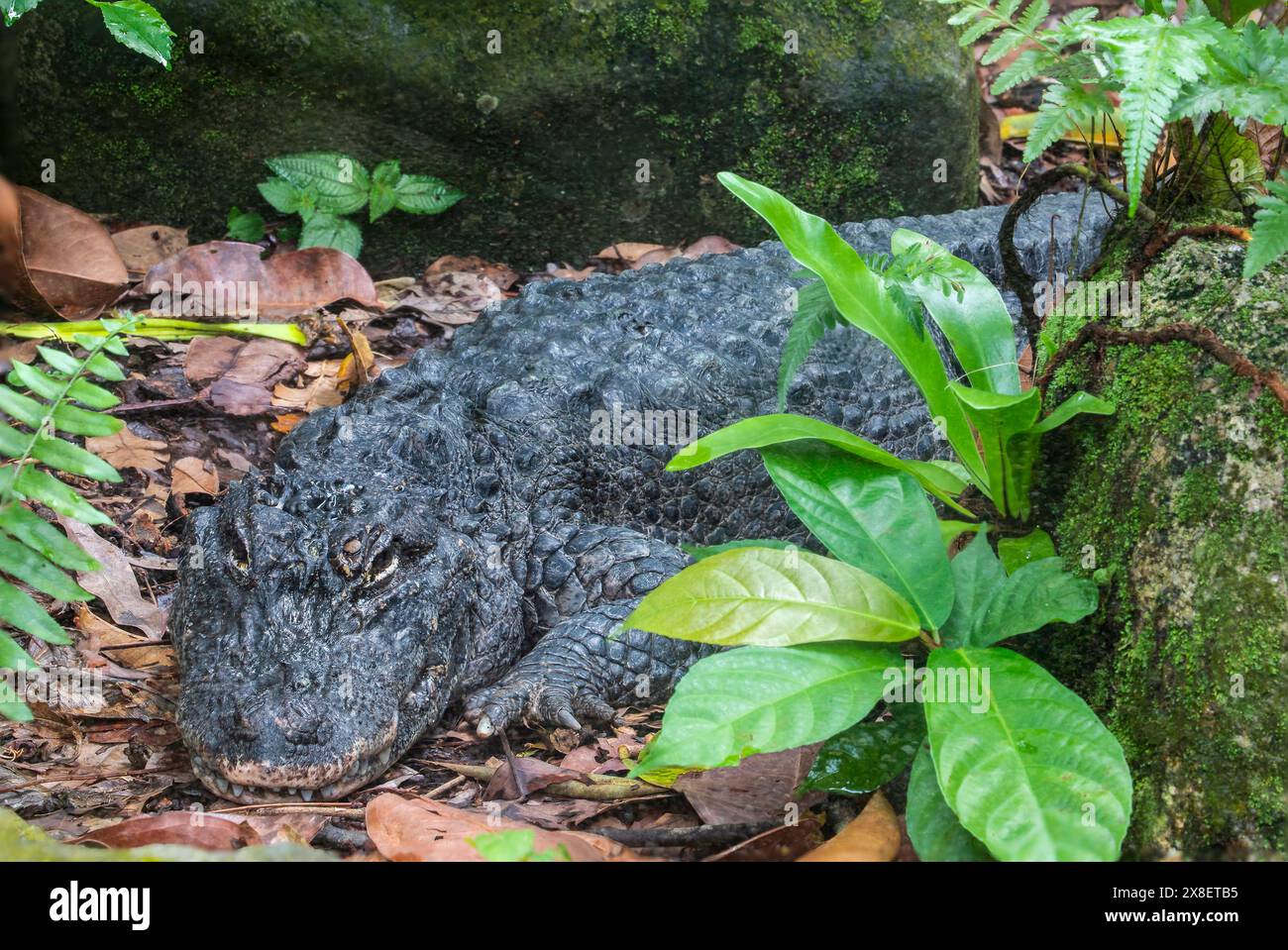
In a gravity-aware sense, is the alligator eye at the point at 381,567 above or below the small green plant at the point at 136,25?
below

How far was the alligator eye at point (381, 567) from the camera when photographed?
3.81 m

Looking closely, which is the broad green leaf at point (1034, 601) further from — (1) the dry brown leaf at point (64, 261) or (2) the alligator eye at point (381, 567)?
(1) the dry brown leaf at point (64, 261)

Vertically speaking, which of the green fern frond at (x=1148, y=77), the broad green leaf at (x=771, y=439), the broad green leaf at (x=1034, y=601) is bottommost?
the broad green leaf at (x=1034, y=601)

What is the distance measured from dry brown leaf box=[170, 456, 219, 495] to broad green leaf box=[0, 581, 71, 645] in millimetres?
2428

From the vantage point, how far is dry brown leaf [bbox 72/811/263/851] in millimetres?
2818

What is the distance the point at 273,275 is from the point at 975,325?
404 centimetres

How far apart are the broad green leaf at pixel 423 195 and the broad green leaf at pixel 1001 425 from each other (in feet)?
13.2

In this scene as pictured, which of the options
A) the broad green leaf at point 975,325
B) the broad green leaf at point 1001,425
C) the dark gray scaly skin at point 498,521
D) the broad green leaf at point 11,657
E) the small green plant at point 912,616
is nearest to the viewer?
the small green plant at point 912,616

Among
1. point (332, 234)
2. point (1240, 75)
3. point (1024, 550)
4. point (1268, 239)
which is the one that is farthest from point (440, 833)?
point (332, 234)

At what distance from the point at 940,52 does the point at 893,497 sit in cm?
453

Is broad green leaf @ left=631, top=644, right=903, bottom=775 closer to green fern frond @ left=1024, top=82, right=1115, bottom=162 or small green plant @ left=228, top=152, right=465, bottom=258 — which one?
green fern frond @ left=1024, top=82, right=1115, bottom=162

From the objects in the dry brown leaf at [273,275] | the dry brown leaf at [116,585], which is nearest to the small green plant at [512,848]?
the dry brown leaf at [116,585]

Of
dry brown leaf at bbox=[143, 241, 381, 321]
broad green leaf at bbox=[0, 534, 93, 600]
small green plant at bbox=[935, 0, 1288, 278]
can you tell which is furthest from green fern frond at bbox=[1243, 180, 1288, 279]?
dry brown leaf at bbox=[143, 241, 381, 321]

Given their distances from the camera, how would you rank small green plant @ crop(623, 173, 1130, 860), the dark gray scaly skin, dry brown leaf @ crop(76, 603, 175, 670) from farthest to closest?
dry brown leaf @ crop(76, 603, 175, 670) < the dark gray scaly skin < small green plant @ crop(623, 173, 1130, 860)
